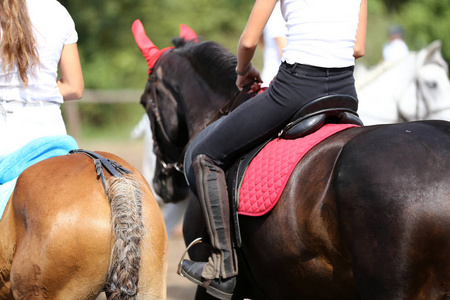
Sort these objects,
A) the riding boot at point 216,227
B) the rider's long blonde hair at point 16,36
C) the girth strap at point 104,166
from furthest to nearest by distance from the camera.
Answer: the riding boot at point 216,227 → the rider's long blonde hair at point 16,36 → the girth strap at point 104,166

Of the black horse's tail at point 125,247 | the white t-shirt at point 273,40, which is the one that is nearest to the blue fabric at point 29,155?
the black horse's tail at point 125,247

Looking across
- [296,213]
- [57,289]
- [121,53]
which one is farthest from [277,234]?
[121,53]

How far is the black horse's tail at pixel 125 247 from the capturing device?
2336 millimetres

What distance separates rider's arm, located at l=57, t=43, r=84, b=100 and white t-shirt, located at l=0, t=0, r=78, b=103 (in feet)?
0.25

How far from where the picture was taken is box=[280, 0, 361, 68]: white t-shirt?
108 inches

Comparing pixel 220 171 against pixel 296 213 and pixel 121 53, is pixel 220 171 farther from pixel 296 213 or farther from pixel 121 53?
pixel 121 53

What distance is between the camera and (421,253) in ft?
7.08

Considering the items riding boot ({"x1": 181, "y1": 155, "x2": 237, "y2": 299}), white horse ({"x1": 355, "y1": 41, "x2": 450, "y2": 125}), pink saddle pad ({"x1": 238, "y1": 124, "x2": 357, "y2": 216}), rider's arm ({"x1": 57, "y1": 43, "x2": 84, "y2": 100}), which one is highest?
rider's arm ({"x1": 57, "y1": 43, "x2": 84, "y2": 100})

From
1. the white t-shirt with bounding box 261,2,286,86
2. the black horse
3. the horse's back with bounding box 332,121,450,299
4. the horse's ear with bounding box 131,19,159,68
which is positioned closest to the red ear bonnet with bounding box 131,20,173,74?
the horse's ear with bounding box 131,19,159,68

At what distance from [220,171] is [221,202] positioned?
171mm

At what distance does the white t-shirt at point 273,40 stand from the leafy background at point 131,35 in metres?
14.5

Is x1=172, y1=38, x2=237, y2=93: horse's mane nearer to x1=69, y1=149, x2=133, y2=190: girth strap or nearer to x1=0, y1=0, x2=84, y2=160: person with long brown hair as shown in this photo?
x1=0, y1=0, x2=84, y2=160: person with long brown hair

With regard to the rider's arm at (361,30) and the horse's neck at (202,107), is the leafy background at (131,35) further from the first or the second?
the rider's arm at (361,30)

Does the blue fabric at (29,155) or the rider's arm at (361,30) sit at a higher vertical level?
the rider's arm at (361,30)
